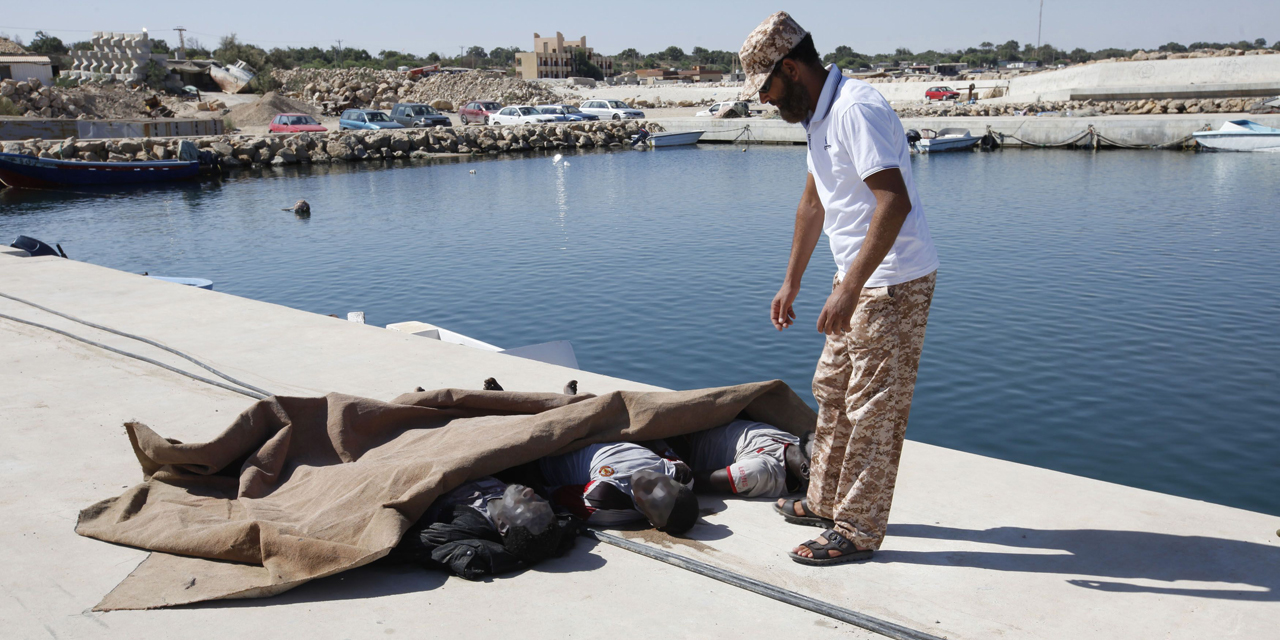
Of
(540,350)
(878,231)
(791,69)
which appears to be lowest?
(540,350)

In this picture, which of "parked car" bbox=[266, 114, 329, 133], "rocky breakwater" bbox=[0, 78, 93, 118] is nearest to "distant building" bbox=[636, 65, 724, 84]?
"rocky breakwater" bbox=[0, 78, 93, 118]

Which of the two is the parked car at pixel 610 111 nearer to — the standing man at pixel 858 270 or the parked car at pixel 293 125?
the parked car at pixel 293 125

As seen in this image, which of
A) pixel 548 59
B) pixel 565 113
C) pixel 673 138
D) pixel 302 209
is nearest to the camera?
pixel 302 209

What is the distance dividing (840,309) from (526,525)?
4.32 feet

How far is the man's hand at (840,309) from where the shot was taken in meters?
2.89

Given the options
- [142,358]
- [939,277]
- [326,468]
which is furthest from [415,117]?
[326,468]

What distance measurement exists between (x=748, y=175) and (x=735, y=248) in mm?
13293

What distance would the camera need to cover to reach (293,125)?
39125 mm

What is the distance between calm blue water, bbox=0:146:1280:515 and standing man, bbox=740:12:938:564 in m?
4.46

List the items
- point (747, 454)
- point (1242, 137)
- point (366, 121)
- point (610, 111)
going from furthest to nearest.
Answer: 1. point (610, 111)
2. point (366, 121)
3. point (1242, 137)
4. point (747, 454)

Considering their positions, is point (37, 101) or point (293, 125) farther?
point (37, 101)

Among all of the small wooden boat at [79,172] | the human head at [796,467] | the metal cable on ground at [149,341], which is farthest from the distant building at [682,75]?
the human head at [796,467]

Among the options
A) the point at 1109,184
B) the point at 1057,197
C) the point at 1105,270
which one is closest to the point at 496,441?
the point at 1105,270

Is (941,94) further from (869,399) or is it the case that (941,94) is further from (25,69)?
(869,399)
